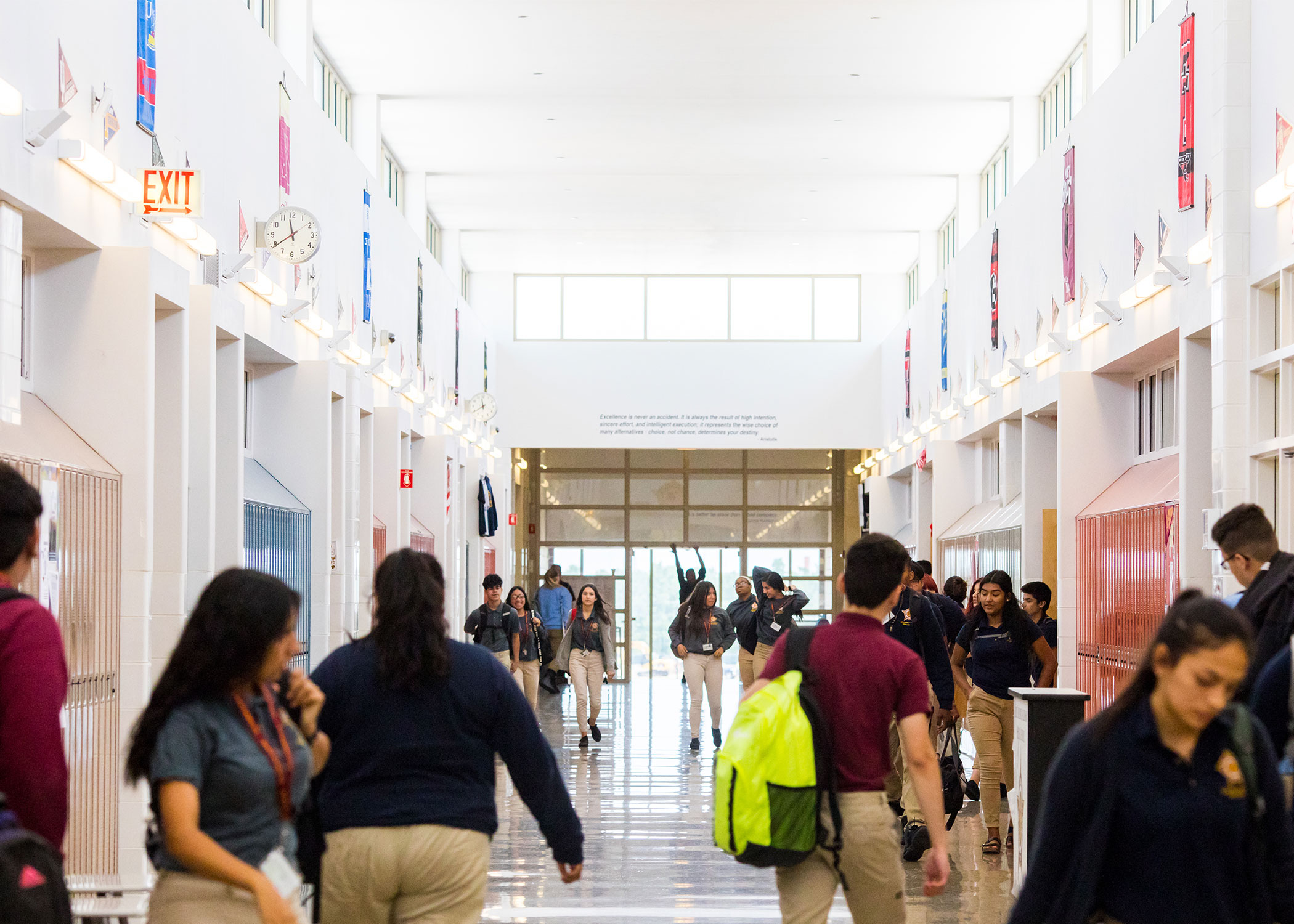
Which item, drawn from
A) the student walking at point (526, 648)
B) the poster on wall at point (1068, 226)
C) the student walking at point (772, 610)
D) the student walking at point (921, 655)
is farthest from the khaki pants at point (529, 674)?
the student walking at point (921, 655)

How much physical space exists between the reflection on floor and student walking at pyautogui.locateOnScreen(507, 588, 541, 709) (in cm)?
124

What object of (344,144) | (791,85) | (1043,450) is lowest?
(1043,450)

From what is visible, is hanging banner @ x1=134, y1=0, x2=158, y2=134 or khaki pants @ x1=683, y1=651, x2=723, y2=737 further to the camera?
khaki pants @ x1=683, y1=651, x2=723, y2=737

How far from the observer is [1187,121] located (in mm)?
8898

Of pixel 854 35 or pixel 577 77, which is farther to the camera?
pixel 577 77

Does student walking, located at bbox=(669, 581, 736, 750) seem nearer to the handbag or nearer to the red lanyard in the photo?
the handbag

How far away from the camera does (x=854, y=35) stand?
552 inches

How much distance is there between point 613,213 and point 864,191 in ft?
11.9

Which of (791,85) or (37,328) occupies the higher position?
(791,85)

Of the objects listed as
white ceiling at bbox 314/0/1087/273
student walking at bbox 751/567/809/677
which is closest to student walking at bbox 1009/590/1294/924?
student walking at bbox 751/567/809/677

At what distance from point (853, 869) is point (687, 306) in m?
21.1

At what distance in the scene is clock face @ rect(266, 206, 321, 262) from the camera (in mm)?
10156

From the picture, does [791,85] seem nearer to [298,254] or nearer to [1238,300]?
[298,254]

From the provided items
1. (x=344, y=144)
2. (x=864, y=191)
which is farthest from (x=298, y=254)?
(x=864, y=191)
